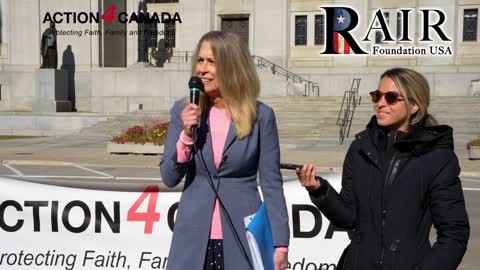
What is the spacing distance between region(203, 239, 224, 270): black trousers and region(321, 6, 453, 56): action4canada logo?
3342 cm

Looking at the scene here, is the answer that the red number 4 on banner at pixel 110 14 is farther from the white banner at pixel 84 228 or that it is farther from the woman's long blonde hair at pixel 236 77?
the woman's long blonde hair at pixel 236 77

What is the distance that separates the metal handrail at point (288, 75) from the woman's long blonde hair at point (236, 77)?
1209 inches

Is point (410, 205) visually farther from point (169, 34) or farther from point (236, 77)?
point (169, 34)

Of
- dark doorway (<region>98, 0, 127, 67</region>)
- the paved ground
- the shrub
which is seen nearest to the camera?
the paved ground

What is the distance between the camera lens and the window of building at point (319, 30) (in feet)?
122


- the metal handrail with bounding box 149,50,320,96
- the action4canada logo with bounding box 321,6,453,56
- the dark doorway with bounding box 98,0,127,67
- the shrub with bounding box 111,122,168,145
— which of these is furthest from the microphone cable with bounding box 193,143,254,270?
the dark doorway with bounding box 98,0,127,67

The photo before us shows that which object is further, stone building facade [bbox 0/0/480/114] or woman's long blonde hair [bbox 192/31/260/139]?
stone building facade [bbox 0/0/480/114]

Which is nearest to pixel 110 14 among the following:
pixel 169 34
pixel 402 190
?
pixel 169 34

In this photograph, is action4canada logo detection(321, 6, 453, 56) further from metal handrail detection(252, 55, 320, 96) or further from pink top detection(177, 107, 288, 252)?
pink top detection(177, 107, 288, 252)

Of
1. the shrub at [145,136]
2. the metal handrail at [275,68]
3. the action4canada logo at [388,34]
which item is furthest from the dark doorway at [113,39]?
the shrub at [145,136]

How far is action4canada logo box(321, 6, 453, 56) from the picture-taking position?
114 ft

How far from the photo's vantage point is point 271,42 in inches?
1464

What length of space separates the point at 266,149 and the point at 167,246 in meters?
2.52

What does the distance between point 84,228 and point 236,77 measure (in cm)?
296
